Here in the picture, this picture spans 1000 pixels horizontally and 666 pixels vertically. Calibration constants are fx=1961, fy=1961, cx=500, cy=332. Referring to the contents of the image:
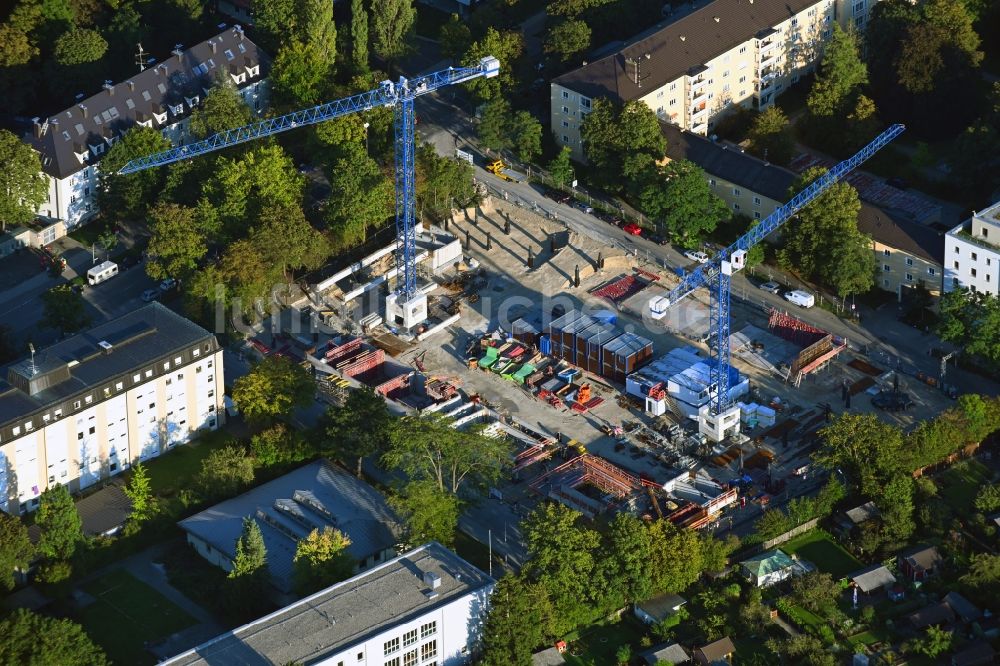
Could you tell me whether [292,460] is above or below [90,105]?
below

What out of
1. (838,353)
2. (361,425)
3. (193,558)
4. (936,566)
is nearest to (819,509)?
(936,566)

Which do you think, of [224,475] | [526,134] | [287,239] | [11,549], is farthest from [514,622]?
[526,134]

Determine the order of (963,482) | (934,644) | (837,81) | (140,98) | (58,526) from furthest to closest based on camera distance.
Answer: (837,81) < (140,98) < (963,482) < (58,526) < (934,644)

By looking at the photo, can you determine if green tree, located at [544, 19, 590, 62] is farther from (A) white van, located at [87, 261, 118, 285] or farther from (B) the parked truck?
(A) white van, located at [87, 261, 118, 285]

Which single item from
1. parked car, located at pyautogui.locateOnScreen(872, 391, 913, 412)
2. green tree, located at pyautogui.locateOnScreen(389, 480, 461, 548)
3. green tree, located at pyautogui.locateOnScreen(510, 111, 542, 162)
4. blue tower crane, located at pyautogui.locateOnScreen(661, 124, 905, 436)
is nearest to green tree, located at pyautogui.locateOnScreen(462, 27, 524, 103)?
green tree, located at pyautogui.locateOnScreen(510, 111, 542, 162)

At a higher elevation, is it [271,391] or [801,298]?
[801,298]

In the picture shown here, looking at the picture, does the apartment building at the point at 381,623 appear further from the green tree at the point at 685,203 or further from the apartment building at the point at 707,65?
the apartment building at the point at 707,65

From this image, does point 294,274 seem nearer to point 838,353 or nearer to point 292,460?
point 292,460

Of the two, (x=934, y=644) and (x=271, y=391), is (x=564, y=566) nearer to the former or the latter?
(x=934, y=644)
